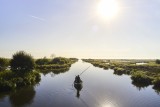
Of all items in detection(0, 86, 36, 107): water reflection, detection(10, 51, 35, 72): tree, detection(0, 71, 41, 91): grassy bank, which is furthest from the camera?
detection(10, 51, 35, 72): tree

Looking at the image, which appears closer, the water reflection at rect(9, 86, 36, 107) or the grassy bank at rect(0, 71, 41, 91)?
the water reflection at rect(9, 86, 36, 107)

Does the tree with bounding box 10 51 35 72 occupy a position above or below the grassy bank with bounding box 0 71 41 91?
above

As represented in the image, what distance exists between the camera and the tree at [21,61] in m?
66.3

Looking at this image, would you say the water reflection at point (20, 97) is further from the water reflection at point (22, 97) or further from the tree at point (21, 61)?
the tree at point (21, 61)

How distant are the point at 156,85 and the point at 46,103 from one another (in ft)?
91.6

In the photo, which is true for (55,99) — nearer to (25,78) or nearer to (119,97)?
(119,97)

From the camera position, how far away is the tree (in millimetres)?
66312

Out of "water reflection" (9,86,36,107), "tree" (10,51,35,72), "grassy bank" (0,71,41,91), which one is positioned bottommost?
"water reflection" (9,86,36,107)

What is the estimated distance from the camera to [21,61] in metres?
66.4

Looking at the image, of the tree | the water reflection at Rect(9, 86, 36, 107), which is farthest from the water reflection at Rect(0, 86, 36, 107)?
the tree

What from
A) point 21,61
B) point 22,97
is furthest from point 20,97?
point 21,61

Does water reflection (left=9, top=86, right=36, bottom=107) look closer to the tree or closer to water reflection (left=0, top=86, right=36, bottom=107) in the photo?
water reflection (left=0, top=86, right=36, bottom=107)

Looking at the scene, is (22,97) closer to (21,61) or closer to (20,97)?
(20,97)

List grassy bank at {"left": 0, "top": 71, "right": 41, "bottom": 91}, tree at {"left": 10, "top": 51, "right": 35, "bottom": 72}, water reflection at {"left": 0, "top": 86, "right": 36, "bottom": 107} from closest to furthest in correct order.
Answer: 1. water reflection at {"left": 0, "top": 86, "right": 36, "bottom": 107}
2. grassy bank at {"left": 0, "top": 71, "right": 41, "bottom": 91}
3. tree at {"left": 10, "top": 51, "right": 35, "bottom": 72}
